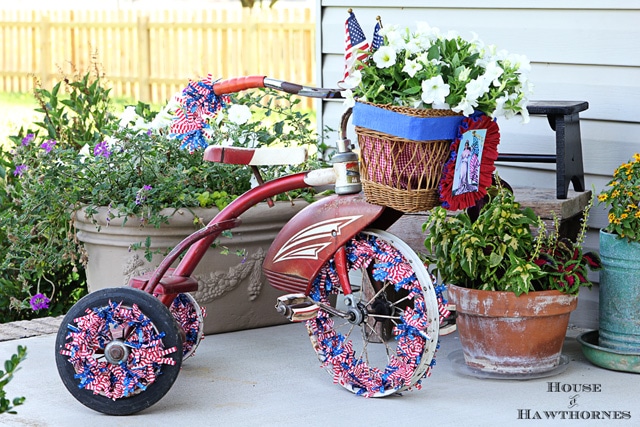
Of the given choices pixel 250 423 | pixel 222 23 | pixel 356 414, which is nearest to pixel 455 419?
pixel 356 414

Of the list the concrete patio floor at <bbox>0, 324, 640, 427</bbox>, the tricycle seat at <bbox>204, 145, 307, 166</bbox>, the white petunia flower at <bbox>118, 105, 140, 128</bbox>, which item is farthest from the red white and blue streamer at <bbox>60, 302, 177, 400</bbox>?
the white petunia flower at <bbox>118, 105, 140, 128</bbox>

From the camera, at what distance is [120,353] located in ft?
11.3

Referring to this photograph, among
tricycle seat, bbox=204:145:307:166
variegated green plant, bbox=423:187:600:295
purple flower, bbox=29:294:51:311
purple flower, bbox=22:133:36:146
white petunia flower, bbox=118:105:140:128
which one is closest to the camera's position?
tricycle seat, bbox=204:145:307:166

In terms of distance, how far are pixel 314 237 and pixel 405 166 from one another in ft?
1.64

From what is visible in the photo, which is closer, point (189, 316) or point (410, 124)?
point (410, 124)

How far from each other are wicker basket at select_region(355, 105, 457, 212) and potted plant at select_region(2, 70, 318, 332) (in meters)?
1.02

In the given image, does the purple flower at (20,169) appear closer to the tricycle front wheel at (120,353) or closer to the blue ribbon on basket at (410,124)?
the tricycle front wheel at (120,353)

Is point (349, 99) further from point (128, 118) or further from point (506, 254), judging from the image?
point (128, 118)

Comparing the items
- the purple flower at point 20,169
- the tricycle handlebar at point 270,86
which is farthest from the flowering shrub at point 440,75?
the purple flower at point 20,169

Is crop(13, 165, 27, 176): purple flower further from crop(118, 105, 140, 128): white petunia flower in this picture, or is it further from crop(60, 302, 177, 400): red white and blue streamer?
crop(60, 302, 177, 400): red white and blue streamer

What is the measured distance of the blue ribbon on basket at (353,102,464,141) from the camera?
126 inches

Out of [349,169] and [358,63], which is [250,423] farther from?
[358,63]

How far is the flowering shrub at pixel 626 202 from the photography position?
12.3 feet

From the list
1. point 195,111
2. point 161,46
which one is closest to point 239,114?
point 195,111
